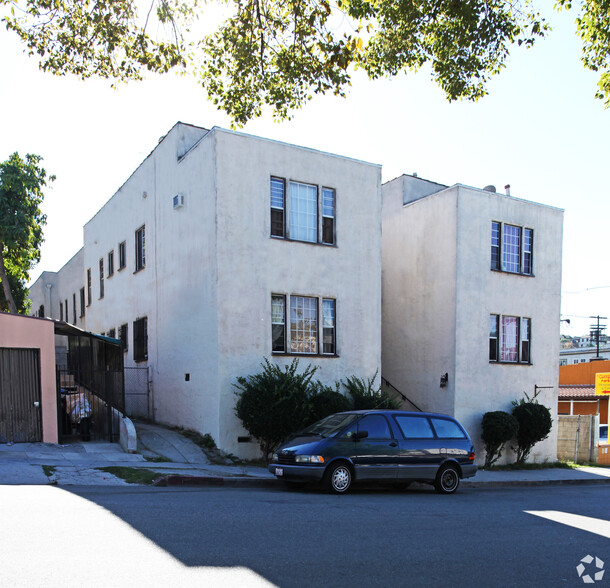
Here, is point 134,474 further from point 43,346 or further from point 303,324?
point 303,324

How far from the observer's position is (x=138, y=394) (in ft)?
66.3

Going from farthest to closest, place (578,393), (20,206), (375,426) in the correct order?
(578,393) < (20,206) < (375,426)

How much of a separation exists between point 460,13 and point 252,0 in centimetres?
310

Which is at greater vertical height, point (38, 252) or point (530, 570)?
point (38, 252)

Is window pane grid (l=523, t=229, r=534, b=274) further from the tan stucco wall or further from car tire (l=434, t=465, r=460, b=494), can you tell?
the tan stucco wall

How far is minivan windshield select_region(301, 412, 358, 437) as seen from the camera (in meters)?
12.1

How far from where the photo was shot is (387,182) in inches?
917

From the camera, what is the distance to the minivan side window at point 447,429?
43.0 feet

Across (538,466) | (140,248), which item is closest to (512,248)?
(538,466)

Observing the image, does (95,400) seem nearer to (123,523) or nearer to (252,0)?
(123,523)

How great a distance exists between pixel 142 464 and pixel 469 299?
11.4m

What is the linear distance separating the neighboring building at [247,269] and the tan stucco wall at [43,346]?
353 centimetres

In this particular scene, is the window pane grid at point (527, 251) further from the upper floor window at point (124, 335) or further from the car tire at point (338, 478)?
the upper floor window at point (124, 335)

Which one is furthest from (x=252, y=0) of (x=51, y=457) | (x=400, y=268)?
(x=400, y=268)
